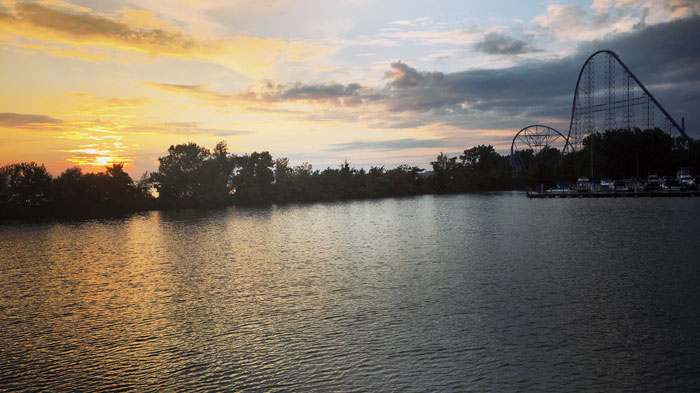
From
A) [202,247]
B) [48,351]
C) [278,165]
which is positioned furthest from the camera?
[278,165]

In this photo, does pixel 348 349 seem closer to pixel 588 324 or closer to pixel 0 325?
pixel 588 324

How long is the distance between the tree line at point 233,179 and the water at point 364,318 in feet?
203

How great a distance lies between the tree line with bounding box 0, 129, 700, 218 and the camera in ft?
298

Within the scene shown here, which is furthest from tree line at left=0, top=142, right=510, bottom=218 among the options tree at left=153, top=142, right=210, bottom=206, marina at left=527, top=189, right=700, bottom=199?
marina at left=527, top=189, right=700, bottom=199

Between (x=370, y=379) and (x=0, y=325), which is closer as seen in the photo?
(x=370, y=379)

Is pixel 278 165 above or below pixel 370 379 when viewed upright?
above

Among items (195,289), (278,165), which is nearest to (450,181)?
(278,165)

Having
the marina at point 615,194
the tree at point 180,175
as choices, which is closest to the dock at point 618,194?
the marina at point 615,194

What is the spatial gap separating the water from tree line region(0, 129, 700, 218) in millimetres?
61742

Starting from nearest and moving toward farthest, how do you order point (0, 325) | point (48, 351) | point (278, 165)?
point (48, 351) < point (0, 325) < point (278, 165)

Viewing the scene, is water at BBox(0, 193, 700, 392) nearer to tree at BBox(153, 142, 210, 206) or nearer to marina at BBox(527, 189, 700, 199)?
marina at BBox(527, 189, 700, 199)

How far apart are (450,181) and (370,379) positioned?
16431 centimetres

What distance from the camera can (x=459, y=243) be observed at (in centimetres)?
3844

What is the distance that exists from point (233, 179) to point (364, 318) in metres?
106
